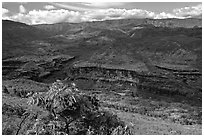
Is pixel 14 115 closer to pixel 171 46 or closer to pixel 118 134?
pixel 118 134

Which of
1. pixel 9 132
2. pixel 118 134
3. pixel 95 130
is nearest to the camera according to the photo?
pixel 118 134

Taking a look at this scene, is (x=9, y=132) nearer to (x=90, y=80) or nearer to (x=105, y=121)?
(x=105, y=121)

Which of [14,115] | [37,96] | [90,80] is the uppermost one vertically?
[37,96]

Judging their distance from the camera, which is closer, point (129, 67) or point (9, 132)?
point (9, 132)

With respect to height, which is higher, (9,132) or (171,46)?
(9,132)

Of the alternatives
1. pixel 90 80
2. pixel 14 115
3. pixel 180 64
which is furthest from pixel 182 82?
pixel 14 115

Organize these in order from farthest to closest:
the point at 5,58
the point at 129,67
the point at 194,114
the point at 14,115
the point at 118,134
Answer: the point at 5,58
the point at 129,67
the point at 194,114
the point at 14,115
the point at 118,134
